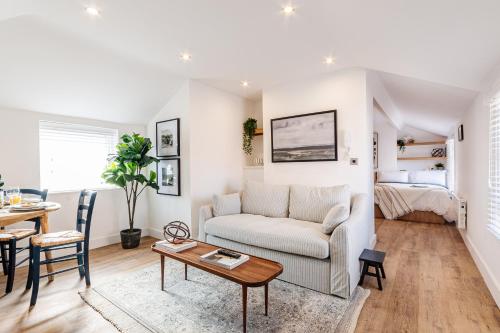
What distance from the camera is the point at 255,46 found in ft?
9.09

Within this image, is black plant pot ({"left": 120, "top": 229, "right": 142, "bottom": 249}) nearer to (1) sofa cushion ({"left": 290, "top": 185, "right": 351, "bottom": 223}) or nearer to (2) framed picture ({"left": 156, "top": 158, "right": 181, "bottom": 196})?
(2) framed picture ({"left": 156, "top": 158, "right": 181, "bottom": 196})

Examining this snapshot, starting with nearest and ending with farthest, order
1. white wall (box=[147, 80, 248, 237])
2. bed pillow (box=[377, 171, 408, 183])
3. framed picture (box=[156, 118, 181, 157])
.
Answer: white wall (box=[147, 80, 248, 237]) → framed picture (box=[156, 118, 181, 157]) → bed pillow (box=[377, 171, 408, 183])

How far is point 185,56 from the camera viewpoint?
3.09m

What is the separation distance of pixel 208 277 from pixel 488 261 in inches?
115

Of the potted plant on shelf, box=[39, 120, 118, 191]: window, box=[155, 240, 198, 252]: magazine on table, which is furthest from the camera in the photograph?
the potted plant on shelf

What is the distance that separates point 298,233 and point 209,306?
109 cm

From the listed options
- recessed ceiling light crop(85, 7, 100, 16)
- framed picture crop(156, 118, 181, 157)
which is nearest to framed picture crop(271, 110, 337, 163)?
framed picture crop(156, 118, 181, 157)

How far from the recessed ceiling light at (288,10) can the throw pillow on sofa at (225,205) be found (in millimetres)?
2344

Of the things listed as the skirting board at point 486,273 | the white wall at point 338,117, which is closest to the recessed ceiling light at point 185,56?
the white wall at point 338,117

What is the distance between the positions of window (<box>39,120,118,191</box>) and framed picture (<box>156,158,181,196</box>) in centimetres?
89

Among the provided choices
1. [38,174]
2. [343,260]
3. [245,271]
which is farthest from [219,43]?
[38,174]

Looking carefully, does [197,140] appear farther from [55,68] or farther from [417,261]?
[417,261]

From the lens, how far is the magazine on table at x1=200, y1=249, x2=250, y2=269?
75.4 inches

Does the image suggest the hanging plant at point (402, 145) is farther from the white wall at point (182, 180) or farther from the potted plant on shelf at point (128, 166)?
the potted plant on shelf at point (128, 166)
